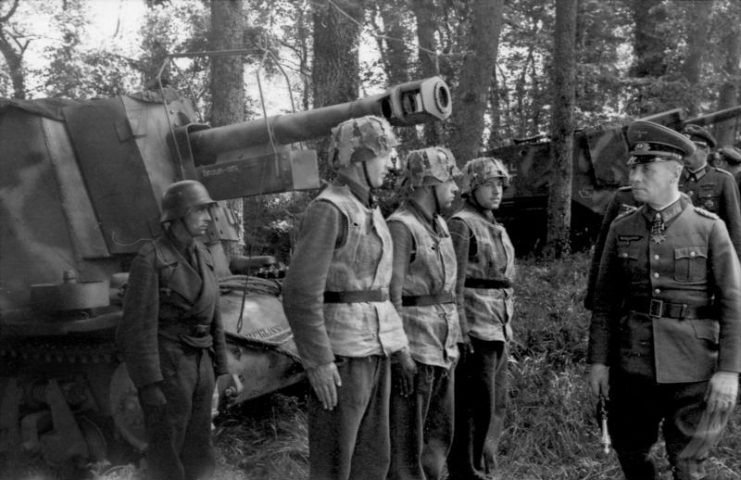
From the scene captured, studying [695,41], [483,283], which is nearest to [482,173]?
[483,283]

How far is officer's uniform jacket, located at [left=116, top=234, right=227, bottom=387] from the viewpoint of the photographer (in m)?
4.50

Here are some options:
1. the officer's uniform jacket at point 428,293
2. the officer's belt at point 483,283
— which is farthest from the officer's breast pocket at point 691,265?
the officer's belt at point 483,283

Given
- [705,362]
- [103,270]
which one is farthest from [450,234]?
[103,270]

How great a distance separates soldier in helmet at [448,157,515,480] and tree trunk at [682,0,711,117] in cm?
1376

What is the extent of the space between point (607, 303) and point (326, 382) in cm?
152

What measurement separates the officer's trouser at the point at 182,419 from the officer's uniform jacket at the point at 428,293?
1274 mm

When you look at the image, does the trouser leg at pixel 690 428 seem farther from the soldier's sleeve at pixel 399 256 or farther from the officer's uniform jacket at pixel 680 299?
the soldier's sleeve at pixel 399 256

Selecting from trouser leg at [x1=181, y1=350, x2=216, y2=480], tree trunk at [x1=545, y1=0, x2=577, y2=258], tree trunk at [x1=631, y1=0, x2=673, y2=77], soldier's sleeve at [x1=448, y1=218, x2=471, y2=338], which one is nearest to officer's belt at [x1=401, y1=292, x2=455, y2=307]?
soldier's sleeve at [x1=448, y1=218, x2=471, y2=338]

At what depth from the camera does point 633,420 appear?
3.97m

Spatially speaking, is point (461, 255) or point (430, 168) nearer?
point (430, 168)

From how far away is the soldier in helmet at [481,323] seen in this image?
4949mm

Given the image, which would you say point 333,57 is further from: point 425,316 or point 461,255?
point 425,316

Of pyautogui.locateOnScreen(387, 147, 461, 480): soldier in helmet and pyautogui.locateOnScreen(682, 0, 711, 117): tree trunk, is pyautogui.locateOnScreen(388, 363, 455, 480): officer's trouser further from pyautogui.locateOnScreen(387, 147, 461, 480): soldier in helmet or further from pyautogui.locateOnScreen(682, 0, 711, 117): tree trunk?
pyautogui.locateOnScreen(682, 0, 711, 117): tree trunk

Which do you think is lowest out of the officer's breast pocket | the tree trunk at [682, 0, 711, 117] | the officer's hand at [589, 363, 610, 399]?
the officer's hand at [589, 363, 610, 399]
